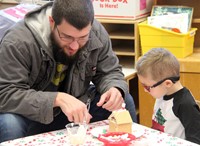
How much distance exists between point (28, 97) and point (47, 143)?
0.25 meters

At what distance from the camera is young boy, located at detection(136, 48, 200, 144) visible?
1613 millimetres

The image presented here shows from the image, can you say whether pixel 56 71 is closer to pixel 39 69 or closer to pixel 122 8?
pixel 39 69

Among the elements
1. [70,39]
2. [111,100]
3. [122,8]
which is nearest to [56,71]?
[70,39]

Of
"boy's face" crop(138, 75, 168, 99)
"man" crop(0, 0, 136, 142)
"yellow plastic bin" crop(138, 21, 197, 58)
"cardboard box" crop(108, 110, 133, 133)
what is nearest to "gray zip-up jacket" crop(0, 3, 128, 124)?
"man" crop(0, 0, 136, 142)

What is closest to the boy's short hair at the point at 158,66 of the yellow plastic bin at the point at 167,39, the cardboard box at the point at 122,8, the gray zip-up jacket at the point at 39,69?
the gray zip-up jacket at the point at 39,69

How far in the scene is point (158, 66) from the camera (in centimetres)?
173

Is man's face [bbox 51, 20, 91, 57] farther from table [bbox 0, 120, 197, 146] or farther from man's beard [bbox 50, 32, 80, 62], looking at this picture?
table [bbox 0, 120, 197, 146]

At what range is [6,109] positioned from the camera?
166cm

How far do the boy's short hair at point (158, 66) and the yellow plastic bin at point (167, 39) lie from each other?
27.7 inches

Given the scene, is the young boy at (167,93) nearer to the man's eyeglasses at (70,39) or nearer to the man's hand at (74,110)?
the man's eyeglasses at (70,39)

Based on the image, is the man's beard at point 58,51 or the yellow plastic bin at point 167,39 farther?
the yellow plastic bin at point 167,39

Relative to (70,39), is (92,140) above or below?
below

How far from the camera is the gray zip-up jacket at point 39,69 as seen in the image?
5.27 ft

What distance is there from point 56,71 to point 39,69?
92mm
